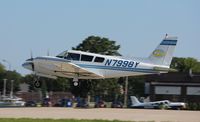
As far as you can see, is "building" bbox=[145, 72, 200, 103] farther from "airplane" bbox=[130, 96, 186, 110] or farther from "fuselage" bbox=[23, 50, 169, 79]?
"fuselage" bbox=[23, 50, 169, 79]

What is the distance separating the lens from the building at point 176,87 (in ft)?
295

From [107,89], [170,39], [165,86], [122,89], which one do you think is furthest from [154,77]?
[170,39]

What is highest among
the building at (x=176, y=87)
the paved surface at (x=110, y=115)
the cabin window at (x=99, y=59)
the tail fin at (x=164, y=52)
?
the tail fin at (x=164, y=52)

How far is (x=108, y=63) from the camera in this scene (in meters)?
45.2

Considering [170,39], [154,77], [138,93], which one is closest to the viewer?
[170,39]

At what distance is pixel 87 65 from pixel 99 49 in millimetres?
21450

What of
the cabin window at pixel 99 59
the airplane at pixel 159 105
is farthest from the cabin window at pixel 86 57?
the airplane at pixel 159 105

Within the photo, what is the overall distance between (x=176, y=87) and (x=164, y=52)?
157 ft

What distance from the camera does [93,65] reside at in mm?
45406

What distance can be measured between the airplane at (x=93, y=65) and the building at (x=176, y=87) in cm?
4353

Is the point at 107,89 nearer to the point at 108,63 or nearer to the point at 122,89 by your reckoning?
the point at 122,89

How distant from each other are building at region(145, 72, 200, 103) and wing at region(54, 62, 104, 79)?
44264 millimetres

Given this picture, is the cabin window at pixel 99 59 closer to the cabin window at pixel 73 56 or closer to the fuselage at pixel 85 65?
the fuselage at pixel 85 65

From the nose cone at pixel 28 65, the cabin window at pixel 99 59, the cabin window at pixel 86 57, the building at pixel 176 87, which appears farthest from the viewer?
the building at pixel 176 87
